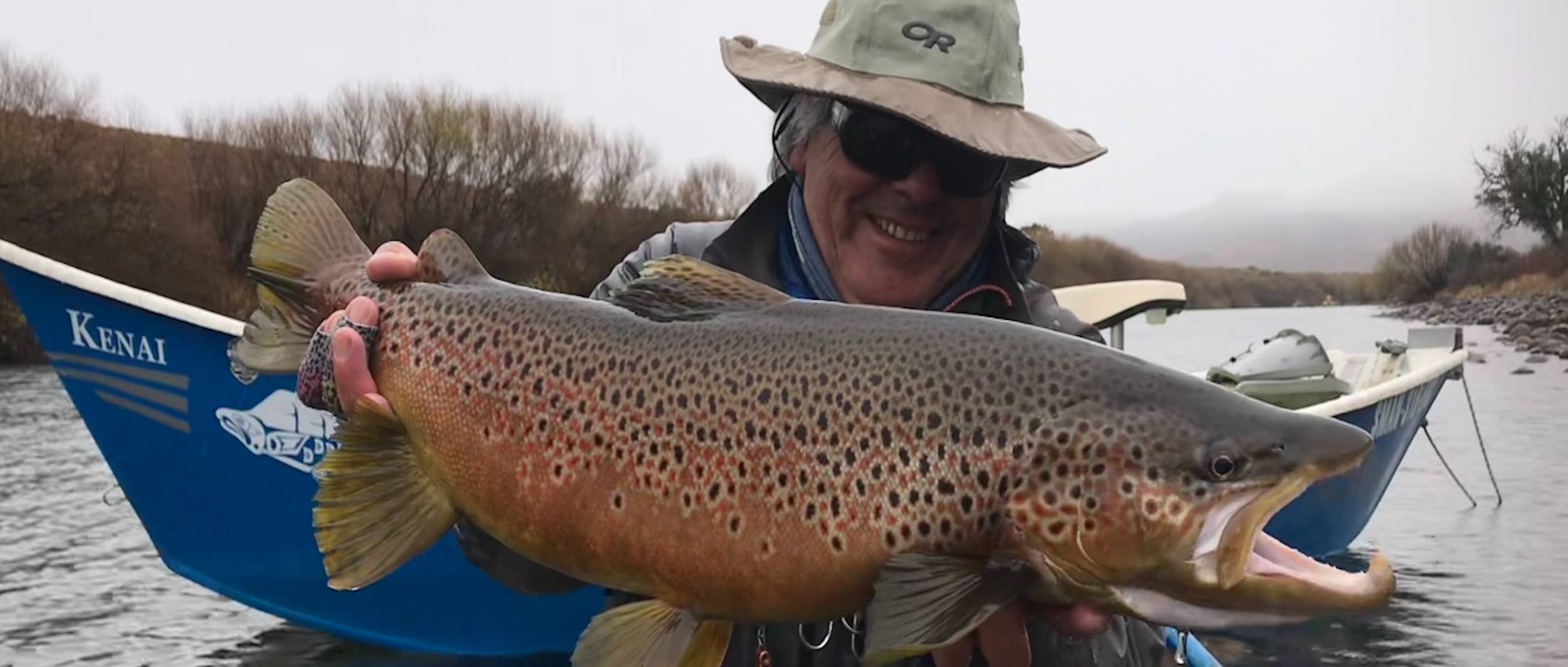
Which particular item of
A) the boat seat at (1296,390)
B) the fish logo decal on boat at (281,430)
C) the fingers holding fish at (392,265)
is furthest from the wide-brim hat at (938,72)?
the boat seat at (1296,390)

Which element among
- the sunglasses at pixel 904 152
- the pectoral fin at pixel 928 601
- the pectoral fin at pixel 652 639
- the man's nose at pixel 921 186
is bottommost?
the pectoral fin at pixel 652 639

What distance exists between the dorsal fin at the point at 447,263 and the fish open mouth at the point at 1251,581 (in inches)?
61.9

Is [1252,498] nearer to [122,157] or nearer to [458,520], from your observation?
[458,520]

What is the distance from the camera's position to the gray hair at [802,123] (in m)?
3.09

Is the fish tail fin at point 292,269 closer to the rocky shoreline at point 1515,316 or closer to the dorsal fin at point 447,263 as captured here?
the dorsal fin at point 447,263

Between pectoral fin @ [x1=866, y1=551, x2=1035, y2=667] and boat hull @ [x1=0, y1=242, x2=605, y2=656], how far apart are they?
511 cm

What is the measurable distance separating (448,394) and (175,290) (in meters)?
34.3

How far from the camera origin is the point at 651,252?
3.40 meters

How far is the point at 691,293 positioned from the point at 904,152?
0.78 meters

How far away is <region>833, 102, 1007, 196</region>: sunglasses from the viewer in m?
2.90

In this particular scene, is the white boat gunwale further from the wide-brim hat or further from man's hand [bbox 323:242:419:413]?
the wide-brim hat

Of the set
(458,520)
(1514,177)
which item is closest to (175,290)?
(458,520)

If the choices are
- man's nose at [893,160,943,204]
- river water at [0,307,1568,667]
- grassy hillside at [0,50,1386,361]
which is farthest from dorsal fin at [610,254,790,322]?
grassy hillside at [0,50,1386,361]

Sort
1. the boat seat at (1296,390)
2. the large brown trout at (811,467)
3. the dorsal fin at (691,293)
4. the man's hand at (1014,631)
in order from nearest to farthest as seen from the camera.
→ the large brown trout at (811,467) < the man's hand at (1014,631) < the dorsal fin at (691,293) < the boat seat at (1296,390)
